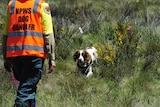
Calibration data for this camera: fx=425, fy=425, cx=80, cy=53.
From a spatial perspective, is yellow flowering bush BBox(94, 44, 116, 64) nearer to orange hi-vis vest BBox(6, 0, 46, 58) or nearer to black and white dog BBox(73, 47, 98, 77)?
black and white dog BBox(73, 47, 98, 77)

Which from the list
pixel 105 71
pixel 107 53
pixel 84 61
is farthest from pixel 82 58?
pixel 107 53

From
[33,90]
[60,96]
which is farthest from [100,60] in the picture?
[33,90]

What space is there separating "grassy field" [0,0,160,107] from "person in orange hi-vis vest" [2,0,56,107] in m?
1.07

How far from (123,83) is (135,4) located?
8.19m

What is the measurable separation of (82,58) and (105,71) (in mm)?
499

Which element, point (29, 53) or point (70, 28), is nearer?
point (29, 53)

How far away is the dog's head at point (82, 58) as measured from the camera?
24.5 feet

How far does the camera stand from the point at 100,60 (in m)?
7.88

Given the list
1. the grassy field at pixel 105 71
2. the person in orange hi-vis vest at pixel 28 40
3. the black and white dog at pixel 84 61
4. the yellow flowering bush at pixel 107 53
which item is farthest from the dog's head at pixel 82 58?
the person in orange hi-vis vest at pixel 28 40

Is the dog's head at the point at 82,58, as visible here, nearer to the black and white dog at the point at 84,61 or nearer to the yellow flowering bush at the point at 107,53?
the black and white dog at the point at 84,61

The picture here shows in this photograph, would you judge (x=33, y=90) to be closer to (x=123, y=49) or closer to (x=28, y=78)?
(x=28, y=78)

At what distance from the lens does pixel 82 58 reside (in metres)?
7.49

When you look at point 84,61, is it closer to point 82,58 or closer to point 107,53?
point 82,58

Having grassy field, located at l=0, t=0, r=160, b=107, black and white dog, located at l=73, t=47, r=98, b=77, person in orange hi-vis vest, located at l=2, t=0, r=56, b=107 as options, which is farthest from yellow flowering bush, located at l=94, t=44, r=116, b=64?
person in orange hi-vis vest, located at l=2, t=0, r=56, b=107
